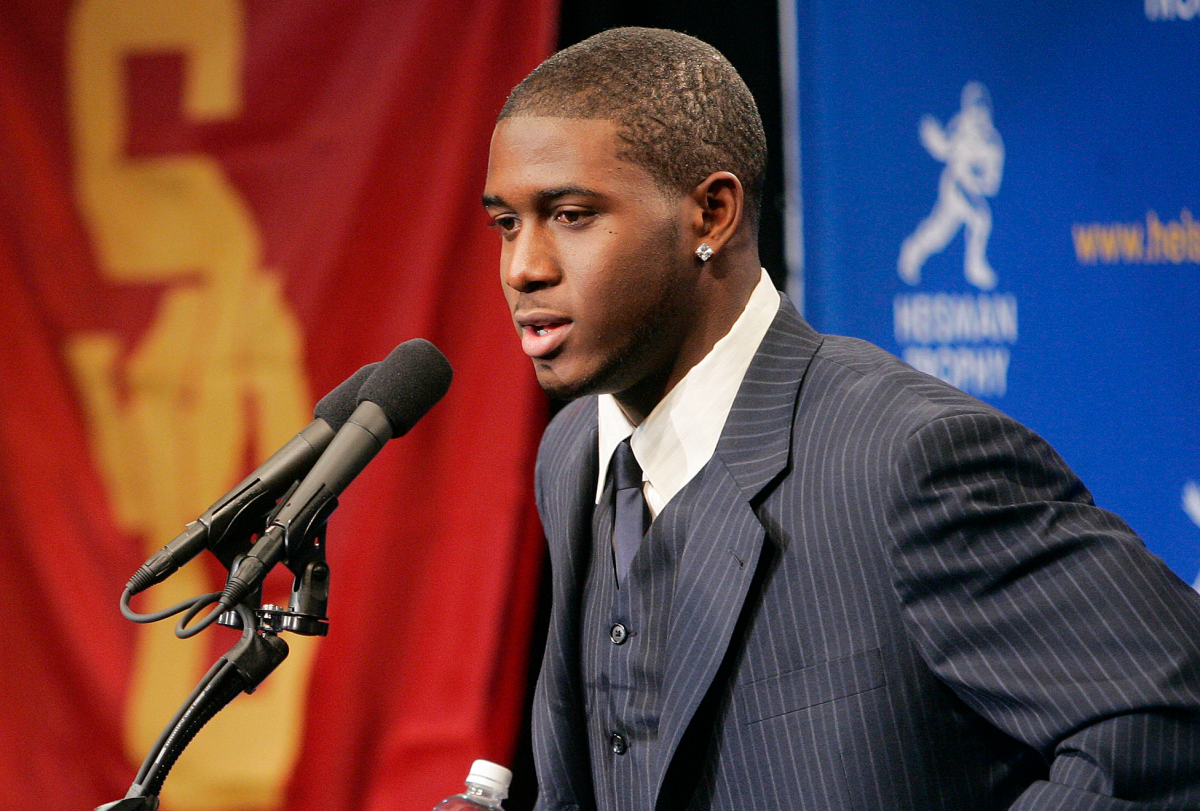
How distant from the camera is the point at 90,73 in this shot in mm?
2516

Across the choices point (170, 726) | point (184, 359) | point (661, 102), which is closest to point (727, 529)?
point (661, 102)

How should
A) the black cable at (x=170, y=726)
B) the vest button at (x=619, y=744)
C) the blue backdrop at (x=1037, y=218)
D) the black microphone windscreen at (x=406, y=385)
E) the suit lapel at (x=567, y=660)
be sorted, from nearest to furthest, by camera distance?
1. the black cable at (x=170, y=726)
2. the black microphone windscreen at (x=406, y=385)
3. the vest button at (x=619, y=744)
4. the suit lapel at (x=567, y=660)
5. the blue backdrop at (x=1037, y=218)

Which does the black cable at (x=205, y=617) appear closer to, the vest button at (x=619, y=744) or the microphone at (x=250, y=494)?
the microphone at (x=250, y=494)

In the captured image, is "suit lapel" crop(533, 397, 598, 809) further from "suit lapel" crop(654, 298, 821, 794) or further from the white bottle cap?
"suit lapel" crop(654, 298, 821, 794)

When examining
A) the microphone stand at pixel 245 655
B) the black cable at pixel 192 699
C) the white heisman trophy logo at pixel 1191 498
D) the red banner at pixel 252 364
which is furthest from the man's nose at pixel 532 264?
the white heisman trophy logo at pixel 1191 498

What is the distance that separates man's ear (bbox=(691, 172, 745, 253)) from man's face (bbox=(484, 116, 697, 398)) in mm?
37

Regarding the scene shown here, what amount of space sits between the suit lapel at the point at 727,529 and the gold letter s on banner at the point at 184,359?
140 centimetres

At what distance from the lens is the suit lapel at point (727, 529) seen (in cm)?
126

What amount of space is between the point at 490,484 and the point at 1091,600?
5.17 feet

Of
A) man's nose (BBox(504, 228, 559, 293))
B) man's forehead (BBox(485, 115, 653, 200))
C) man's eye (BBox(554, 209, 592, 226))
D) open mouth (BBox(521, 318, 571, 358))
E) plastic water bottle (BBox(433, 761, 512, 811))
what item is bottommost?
plastic water bottle (BBox(433, 761, 512, 811))

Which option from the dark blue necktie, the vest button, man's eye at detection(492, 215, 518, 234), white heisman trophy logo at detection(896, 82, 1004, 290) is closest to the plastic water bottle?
the vest button

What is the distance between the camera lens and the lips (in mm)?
1310

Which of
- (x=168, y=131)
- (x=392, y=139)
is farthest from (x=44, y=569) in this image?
(x=392, y=139)

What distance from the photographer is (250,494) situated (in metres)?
1.08
